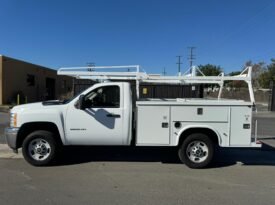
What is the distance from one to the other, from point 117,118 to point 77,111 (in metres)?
0.93

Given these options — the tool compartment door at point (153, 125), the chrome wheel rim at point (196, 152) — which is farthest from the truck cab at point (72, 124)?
the chrome wheel rim at point (196, 152)

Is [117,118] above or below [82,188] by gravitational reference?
above

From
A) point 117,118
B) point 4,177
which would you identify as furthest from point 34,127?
point 117,118

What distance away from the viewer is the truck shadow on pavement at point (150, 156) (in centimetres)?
815

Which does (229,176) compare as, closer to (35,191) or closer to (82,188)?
(82,188)

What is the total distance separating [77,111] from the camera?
7422mm

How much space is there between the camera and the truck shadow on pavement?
815 centimetres

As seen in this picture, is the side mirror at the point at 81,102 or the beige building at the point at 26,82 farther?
the beige building at the point at 26,82

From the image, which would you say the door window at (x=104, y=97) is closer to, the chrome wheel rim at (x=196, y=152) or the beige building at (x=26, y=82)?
the chrome wheel rim at (x=196, y=152)

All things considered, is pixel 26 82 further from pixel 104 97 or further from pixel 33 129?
pixel 104 97

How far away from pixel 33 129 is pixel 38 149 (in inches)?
19.8

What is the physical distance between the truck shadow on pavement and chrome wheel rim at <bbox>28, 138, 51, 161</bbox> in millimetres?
389

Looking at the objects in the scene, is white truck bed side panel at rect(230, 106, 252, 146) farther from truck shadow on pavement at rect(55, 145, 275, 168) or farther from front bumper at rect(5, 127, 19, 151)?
front bumper at rect(5, 127, 19, 151)

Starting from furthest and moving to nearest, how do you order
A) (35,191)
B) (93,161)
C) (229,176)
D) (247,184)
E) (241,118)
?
1. (93,161)
2. (241,118)
3. (229,176)
4. (247,184)
5. (35,191)
